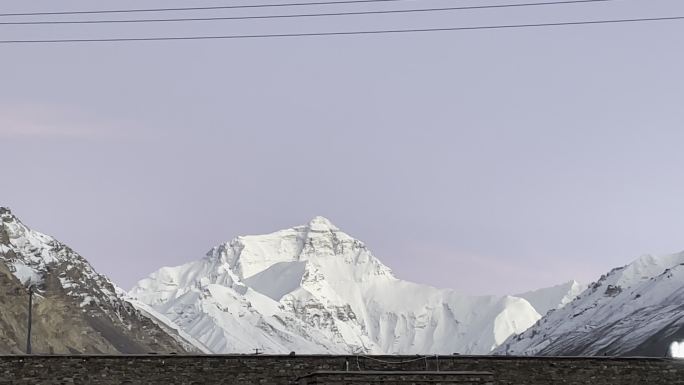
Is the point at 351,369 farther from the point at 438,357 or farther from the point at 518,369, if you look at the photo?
the point at 518,369

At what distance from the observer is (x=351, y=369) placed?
195ft


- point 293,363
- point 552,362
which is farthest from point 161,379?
point 552,362

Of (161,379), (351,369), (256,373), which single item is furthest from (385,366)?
(161,379)

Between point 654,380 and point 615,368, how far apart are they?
205 centimetres

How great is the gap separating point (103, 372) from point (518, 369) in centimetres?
2050

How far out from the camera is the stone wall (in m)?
58.6

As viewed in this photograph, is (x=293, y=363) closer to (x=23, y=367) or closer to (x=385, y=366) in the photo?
(x=385, y=366)

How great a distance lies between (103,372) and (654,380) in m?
27.4

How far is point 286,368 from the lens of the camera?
5962 cm

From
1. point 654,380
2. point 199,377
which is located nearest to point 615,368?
point 654,380

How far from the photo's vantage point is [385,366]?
60281mm

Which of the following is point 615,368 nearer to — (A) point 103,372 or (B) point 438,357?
Result: (B) point 438,357

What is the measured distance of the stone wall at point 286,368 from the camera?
58625 mm

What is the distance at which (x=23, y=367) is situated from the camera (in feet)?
191
